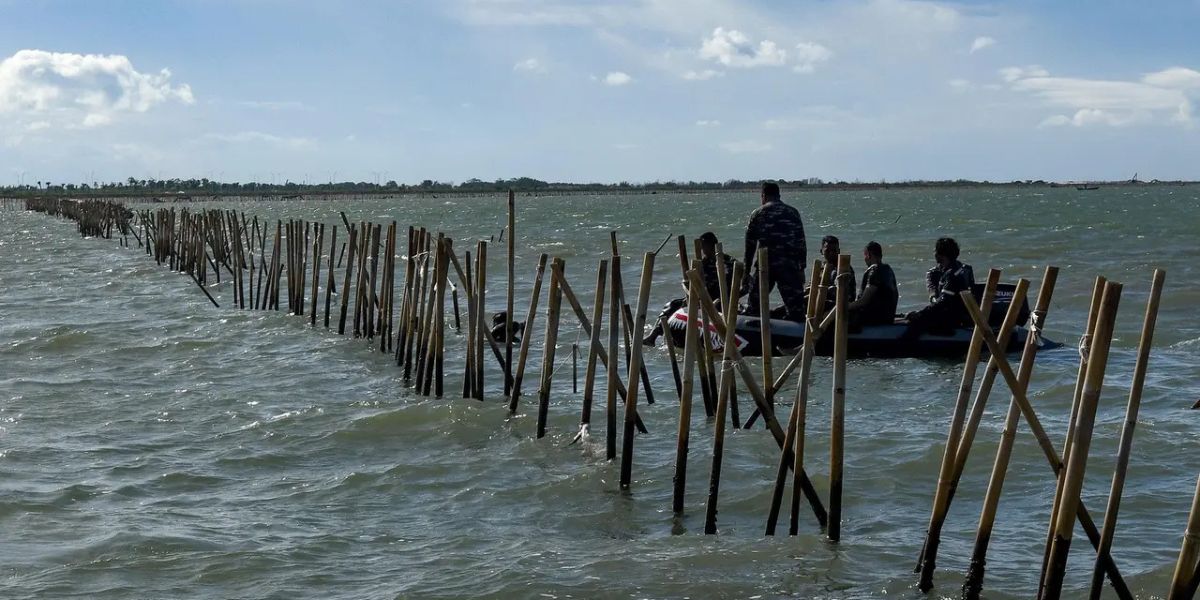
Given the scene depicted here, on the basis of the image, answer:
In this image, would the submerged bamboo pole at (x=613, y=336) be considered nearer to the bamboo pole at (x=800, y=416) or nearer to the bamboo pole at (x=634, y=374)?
the bamboo pole at (x=634, y=374)

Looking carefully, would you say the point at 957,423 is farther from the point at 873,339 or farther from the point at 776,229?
the point at 873,339

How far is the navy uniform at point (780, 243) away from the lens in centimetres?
1344

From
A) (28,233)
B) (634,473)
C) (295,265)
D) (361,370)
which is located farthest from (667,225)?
(634,473)

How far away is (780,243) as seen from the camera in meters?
13.5

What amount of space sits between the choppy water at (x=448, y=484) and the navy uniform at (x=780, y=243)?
1.00 meters

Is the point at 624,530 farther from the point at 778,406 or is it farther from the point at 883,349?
the point at 883,349

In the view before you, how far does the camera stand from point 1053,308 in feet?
69.4

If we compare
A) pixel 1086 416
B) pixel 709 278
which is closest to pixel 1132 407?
pixel 1086 416

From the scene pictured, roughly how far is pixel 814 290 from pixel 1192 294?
17766 millimetres

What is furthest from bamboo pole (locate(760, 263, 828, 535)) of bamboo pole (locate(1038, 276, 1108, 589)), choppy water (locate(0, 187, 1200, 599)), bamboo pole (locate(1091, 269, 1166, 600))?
bamboo pole (locate(1091, 269, 1166, 600))

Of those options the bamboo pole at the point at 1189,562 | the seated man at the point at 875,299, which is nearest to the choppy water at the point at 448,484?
the seated man at the point at 875,299

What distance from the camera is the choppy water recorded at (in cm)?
665

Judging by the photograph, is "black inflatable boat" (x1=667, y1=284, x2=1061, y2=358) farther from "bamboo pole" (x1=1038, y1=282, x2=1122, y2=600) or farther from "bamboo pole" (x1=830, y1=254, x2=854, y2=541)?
"bamboo pole" (x1=1038, y1=282, x2=1122, y2=600)

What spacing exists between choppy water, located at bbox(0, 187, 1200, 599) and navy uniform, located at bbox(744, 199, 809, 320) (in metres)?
1.00
